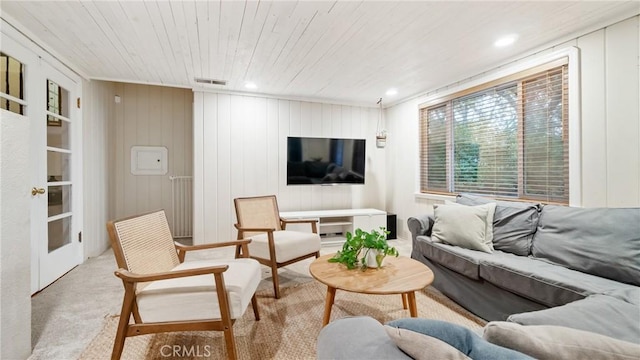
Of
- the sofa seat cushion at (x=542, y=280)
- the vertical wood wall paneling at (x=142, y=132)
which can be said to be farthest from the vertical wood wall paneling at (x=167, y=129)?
the sofa seat cushion at (x=542, y=280)

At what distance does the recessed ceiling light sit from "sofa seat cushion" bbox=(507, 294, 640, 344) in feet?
6.90

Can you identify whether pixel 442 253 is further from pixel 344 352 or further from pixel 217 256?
pixel 217 256

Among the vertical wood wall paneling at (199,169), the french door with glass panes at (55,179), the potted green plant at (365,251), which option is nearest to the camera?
the potted green plant at (365,251)

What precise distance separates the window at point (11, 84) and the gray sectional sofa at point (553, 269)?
3572 mm

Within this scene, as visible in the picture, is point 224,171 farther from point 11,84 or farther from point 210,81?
point 11,84

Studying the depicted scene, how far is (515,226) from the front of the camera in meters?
2.27

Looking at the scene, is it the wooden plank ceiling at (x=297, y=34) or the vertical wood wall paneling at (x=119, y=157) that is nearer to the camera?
the wooden plank ceiling at (x=297, y=34)

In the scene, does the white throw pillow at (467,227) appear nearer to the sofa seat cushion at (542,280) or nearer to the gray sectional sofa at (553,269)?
the gray sectional sofa at (553,269)

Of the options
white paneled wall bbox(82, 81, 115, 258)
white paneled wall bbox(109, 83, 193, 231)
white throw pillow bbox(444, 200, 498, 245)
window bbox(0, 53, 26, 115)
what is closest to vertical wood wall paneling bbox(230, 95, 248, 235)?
white paneled wall bbox(109, 83, 193, 231)

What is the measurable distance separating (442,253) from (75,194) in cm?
390

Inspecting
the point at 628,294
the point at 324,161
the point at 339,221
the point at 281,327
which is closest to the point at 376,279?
the point at 281,327

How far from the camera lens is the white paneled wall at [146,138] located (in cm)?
421

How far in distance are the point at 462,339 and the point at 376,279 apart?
107 cm

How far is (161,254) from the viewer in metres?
1.80
